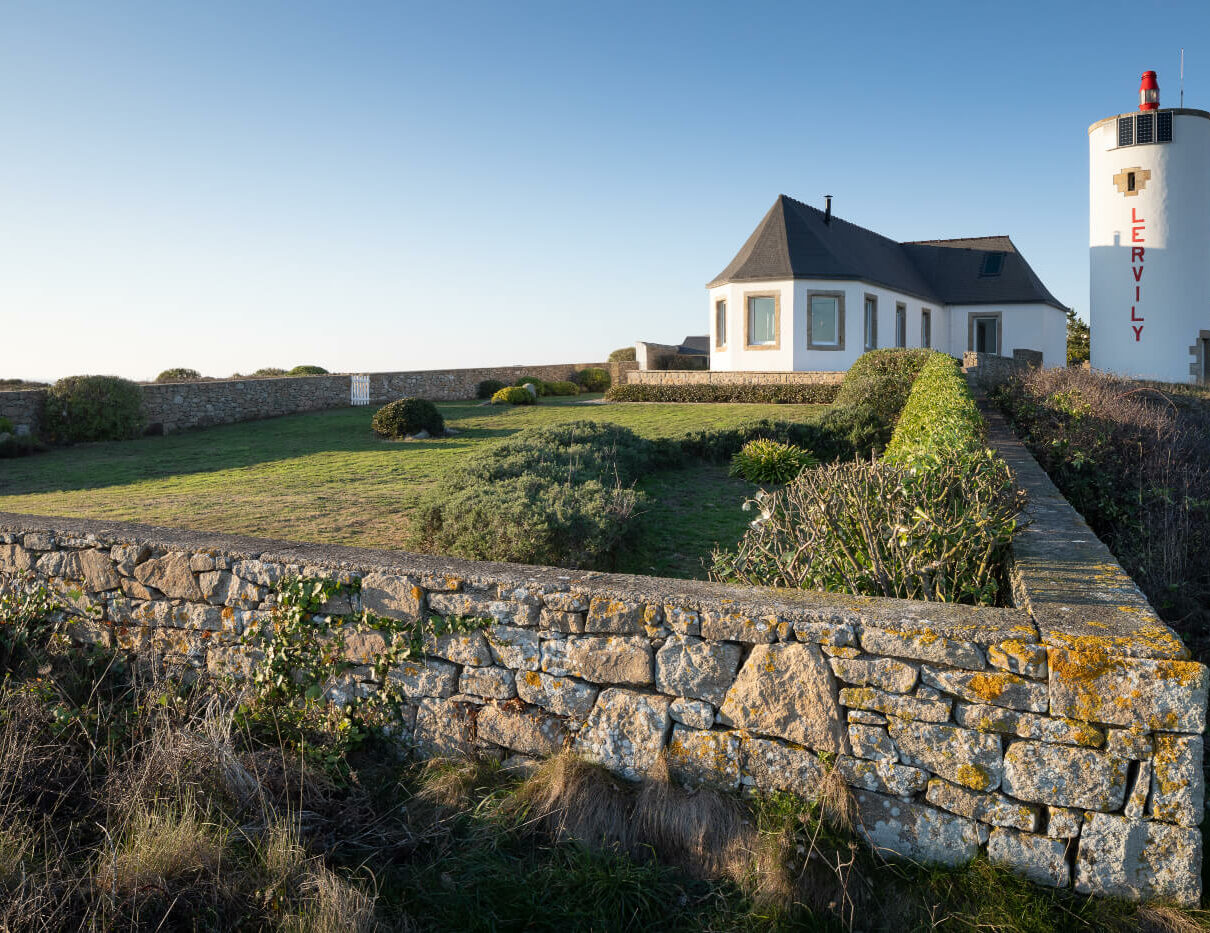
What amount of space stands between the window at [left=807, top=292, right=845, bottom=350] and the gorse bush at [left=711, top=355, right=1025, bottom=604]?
57.0 feet

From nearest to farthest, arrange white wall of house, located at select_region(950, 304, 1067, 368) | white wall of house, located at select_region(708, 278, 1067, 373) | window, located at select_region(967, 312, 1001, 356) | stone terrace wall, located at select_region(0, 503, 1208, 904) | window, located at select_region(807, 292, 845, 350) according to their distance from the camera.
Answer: stone terrace wall, located at select_region(0, 503, 1208, 904) < white wall of house, located at select_region(708, 278, 1067, 373) < window, located at select_region(807, 292, 845, 350) < white wall of house, located at select_region(950, 304, 1067, 368) < window, located at select_region(967, 312, 1001, 356)

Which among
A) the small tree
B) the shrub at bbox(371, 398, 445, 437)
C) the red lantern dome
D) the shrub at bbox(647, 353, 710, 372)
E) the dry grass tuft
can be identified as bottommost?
the dry grass tuft

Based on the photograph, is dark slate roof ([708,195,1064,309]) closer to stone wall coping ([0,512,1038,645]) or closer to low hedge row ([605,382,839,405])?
low hedge row ([605,382,839,405])

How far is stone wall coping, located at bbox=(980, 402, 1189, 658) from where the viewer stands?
2.67 metres

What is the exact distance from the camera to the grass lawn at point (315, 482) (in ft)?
23.6

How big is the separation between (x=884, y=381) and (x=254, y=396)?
13555 mm

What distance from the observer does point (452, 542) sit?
6.09 metres

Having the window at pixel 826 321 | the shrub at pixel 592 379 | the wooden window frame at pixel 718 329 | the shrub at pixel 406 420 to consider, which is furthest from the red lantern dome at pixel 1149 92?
the shrub at pixel 406 420

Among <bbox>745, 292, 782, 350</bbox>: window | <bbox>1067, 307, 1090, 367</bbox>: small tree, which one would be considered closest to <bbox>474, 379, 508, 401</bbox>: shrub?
<bbox>745, 292, 782, 350</bbox>: window

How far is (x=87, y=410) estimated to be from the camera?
15.5 meters

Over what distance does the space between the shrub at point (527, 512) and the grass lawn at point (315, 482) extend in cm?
40

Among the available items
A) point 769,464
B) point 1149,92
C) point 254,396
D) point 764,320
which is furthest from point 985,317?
point 254,396

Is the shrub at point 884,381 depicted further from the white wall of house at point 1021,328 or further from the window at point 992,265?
the window at point 992,265

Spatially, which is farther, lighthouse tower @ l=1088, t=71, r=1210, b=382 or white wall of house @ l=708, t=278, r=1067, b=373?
lighthouse tower @ l=1088, t=71, r=1210, b=382
